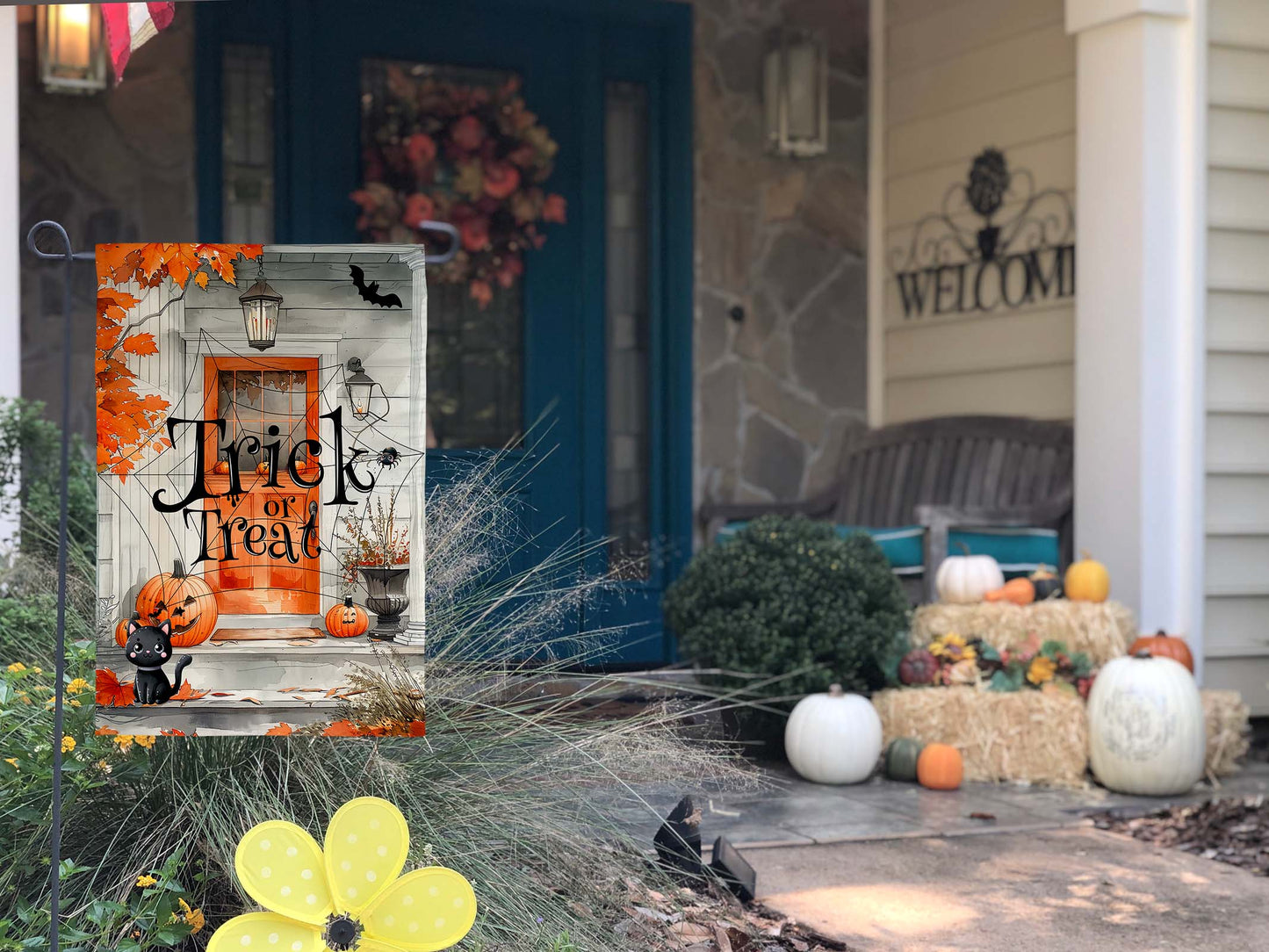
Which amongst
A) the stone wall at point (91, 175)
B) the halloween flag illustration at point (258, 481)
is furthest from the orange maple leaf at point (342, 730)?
the stone wall at point (91, 175)

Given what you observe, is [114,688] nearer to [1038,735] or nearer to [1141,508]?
[1038,735]

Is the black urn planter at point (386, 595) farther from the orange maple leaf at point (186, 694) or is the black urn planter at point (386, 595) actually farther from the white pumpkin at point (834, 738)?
the white pumpkin at point (834, 738)

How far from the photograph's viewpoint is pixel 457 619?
2467mm

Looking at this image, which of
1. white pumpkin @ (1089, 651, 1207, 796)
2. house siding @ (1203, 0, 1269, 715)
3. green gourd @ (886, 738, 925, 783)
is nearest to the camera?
white pumpkin @ (1089, 651, 1207, 796)

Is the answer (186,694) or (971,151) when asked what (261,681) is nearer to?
(186,694)

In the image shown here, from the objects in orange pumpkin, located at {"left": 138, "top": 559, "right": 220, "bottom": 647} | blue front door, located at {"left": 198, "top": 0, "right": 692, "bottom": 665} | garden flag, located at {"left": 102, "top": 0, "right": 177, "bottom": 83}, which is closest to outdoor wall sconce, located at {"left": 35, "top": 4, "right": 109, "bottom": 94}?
blue front door, located at {"left": 198, "top": 0, "right": 692, "bottom": 665}

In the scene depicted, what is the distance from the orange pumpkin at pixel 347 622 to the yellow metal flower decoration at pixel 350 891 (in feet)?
0.79

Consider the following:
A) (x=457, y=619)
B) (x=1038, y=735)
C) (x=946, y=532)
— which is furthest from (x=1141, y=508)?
(x=457, y=619)

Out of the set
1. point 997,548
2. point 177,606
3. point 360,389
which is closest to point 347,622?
point 177,606

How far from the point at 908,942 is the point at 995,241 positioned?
12.2ft

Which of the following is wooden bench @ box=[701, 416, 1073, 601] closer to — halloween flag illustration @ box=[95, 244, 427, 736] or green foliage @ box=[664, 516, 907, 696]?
green foliage @ box=[664, 516, 907, 696]

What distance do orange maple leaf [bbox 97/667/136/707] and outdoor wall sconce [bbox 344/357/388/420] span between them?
1.60 ft

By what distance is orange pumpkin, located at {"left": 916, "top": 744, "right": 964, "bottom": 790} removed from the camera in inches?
160

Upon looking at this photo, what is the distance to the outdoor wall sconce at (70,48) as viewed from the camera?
4.91 meters
